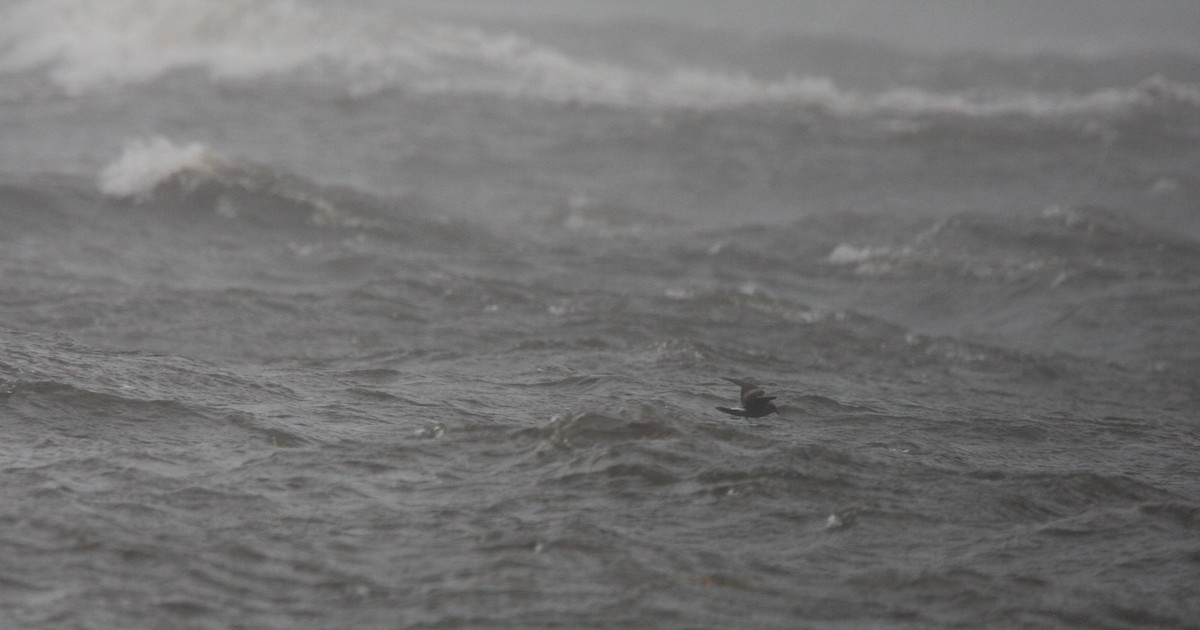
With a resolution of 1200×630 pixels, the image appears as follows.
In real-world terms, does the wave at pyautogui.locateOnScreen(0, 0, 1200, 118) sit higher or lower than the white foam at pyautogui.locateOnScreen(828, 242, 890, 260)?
higher

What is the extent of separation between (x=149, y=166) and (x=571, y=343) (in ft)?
23.2

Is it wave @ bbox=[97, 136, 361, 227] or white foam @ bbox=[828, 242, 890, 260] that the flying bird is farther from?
wave @ bbox=[97, 136, 361, 227]

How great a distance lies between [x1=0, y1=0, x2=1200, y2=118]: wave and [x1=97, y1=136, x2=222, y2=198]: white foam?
6.78m

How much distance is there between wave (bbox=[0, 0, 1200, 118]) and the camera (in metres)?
22.5

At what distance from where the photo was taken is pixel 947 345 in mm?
10617

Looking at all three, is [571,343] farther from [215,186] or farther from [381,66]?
[381,66]

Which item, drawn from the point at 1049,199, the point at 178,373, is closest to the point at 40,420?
the point at 178,373

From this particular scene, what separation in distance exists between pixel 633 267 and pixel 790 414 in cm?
545

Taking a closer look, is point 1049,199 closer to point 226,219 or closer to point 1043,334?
point 1043,334

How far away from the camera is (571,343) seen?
9.55 meters

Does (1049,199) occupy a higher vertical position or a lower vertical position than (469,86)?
lower

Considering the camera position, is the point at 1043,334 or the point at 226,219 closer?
the point at 1043,334

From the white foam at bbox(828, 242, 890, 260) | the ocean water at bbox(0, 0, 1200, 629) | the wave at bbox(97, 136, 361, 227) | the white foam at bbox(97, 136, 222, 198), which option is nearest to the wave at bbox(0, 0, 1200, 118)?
the ocean water at bbox(0, 0, 1200, 629)

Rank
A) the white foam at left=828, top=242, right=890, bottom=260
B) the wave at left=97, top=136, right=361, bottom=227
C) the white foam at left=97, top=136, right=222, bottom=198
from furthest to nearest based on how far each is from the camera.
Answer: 1. the white foam at left=97, top=136, right=222, bottom=198
2. the wave at left=97, top=136, right=361, bottom=227
3. the white foam at left=828, top=242, right=890, bottom=260
